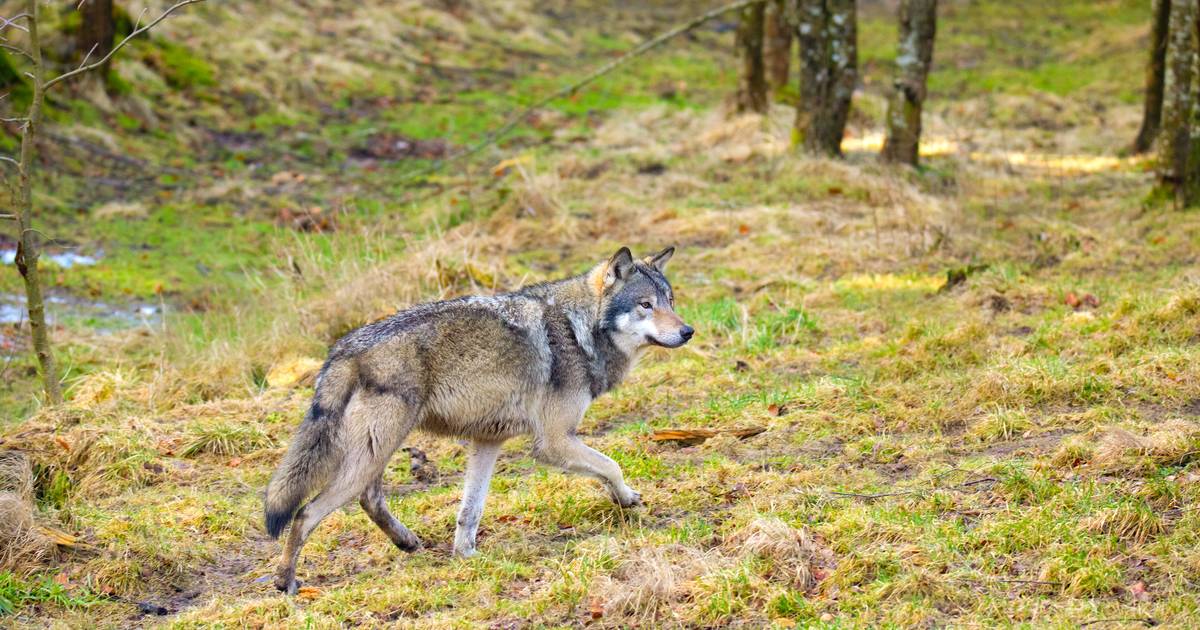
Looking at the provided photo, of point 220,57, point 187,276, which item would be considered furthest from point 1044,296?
point 220,57

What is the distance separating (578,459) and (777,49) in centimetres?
1551

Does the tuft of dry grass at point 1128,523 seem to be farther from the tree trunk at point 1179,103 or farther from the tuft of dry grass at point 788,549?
the tree trunk at point 1179,103

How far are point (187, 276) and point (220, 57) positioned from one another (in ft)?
31.1

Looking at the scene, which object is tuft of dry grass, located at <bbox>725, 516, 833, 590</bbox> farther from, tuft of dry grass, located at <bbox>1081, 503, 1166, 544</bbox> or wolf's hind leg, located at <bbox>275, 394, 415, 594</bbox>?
wolf's hind leg, located at <bbox>275, 394, 415, 594</bbox>

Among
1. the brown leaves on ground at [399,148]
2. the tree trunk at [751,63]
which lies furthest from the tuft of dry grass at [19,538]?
the tree trunk at [751,63]

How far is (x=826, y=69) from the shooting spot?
16219 mm

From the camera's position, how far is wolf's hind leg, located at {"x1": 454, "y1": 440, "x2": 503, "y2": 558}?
690 centimetres

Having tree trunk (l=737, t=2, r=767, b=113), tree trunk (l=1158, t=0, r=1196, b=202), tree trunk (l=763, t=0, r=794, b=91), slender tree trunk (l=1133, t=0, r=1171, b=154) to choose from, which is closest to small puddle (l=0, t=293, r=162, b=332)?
tree trunk (l=737, t=2, r=767, b=113)

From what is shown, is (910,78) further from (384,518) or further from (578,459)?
(384,518)

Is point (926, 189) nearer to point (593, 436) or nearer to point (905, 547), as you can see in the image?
point (593, 436)

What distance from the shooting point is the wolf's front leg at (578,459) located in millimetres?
6910

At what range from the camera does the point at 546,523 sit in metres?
7.24

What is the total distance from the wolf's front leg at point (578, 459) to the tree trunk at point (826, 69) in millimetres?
10151

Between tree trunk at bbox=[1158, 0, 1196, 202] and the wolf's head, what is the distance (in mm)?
8085
